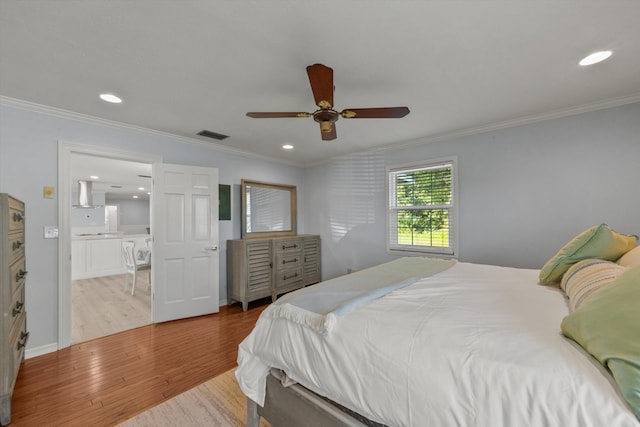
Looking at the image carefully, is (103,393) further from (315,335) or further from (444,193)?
(444,193)

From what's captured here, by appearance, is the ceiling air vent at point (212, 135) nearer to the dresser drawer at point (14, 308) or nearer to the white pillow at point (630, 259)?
the dresser drawer at point (14, 308)

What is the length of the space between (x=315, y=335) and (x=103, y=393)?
1911 millimetres

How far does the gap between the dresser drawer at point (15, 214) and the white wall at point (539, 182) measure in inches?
151

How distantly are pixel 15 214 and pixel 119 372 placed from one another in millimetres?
1475

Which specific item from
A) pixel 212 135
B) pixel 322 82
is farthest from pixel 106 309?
pixel 322 82

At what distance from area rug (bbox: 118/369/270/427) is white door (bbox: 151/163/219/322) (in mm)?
1671

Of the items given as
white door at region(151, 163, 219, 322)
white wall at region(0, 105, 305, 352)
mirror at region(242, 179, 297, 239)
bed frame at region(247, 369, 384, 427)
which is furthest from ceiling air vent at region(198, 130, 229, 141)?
bed frame at region(247, 369, 384, 427)

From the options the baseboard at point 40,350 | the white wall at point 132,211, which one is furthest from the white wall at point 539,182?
the white wall at point 132,211

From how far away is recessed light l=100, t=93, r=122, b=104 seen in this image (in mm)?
2344

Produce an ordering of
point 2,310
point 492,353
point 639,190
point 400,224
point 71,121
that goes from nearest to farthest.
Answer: point 492,353
point 2,310
point 639,190
point 71,121
point 400,224

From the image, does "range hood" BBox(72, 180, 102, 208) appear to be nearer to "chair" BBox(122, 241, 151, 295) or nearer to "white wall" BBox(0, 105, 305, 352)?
"chair" BBox(122, 241, 151, 295)

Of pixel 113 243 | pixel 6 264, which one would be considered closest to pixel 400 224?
pixel 6 264

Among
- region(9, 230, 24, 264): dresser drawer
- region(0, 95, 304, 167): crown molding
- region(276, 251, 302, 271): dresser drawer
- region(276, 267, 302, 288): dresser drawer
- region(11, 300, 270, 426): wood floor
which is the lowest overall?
region(11, 300, 270, 426): wood floor

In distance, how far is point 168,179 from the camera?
11.0ft
